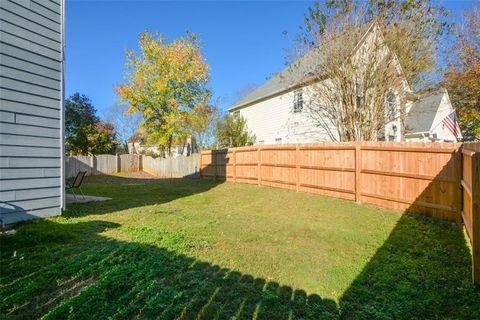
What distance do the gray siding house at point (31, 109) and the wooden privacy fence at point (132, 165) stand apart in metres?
11.5

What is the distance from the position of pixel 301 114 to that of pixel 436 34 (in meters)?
6.80

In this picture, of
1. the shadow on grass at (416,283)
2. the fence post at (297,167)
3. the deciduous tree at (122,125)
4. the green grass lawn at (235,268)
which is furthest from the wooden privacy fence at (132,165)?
the shadow on grass at (416,283)

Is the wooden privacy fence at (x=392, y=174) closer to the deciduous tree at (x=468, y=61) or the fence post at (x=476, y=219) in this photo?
the fence post at (x=476, y=219)

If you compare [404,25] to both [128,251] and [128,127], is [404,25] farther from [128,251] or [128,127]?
[128,127]

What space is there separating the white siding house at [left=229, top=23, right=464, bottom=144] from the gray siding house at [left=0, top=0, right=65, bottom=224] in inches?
335

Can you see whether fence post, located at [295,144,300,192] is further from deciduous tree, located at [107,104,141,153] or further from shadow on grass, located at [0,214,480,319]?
deciduous tree, located at [107,104,141,153]

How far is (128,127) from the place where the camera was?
119 feet

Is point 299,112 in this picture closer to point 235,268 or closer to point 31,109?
point 31,109

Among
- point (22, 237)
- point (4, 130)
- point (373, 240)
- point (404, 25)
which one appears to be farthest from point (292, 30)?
point (22, 237)

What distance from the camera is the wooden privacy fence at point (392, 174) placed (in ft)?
15.2

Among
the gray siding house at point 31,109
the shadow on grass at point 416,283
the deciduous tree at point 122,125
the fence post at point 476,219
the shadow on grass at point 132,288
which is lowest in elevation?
the shadow on grass at point 416,283

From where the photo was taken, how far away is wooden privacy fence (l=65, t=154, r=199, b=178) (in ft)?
60.6

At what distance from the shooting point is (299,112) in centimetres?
1557

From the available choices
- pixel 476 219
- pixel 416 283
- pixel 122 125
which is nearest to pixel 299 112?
pixel 476 219
